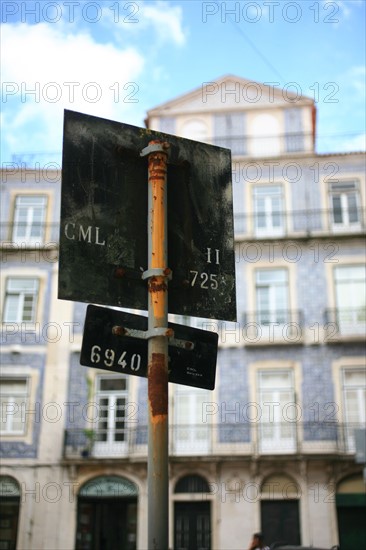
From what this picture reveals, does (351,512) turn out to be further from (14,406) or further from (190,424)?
(14,406)

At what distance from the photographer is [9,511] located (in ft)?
77.4

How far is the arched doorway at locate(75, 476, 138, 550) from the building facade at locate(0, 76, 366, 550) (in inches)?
1.8

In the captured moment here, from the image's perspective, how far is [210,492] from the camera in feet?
76.3

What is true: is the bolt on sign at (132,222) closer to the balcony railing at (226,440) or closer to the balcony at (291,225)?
the balcony railing at (226,440)

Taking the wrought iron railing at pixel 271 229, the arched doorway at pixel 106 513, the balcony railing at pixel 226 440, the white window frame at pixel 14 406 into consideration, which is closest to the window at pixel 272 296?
the wrought iron railing at pixel 271 229

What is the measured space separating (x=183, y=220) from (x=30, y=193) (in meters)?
23.5

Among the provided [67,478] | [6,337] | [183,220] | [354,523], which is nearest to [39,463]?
[67,478]

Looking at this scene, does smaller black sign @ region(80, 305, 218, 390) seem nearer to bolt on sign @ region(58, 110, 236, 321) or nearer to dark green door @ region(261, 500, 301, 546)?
bolt on sign @ region(58, 110, 236, 321)

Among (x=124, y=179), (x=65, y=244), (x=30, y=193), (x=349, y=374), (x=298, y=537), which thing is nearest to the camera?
(x=65, y=244)

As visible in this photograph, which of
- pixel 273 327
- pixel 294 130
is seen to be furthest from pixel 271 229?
pixel 294 130

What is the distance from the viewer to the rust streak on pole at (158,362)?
378 centimetres

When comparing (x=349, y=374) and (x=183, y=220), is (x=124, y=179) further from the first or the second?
(x=349, y=374)

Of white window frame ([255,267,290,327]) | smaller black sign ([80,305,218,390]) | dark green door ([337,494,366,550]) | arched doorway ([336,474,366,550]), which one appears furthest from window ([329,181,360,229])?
smaller black sign ([80,305,218,390])

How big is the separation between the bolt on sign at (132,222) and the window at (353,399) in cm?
1999
